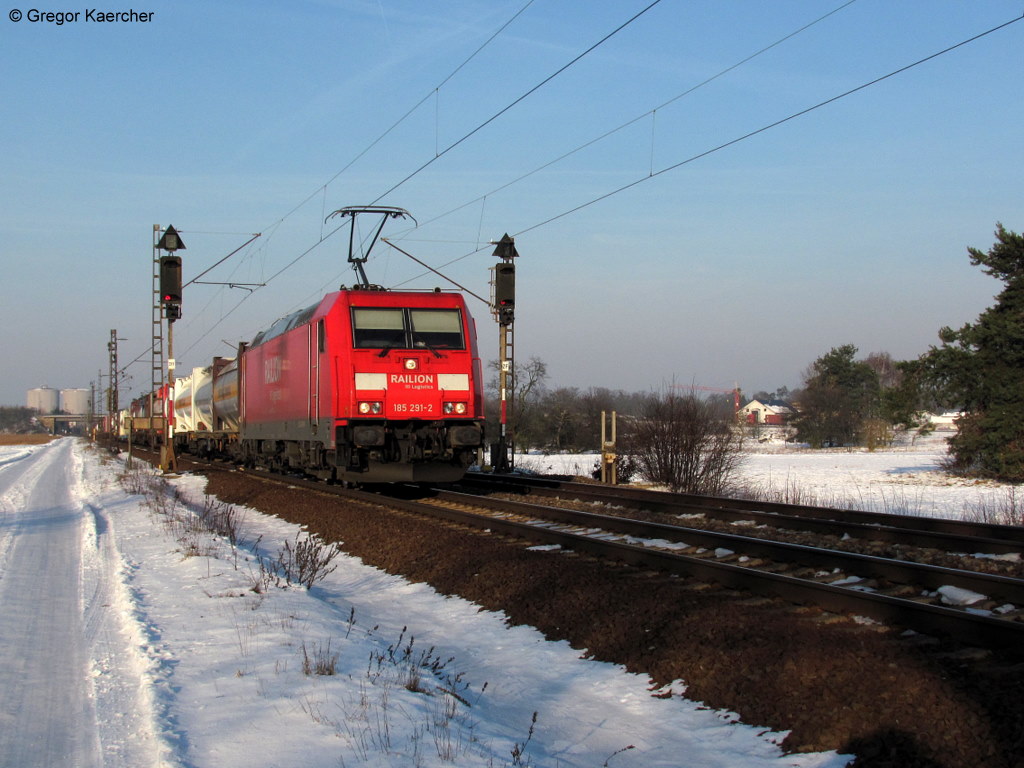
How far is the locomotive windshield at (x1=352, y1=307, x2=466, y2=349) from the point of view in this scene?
1561 centimetres

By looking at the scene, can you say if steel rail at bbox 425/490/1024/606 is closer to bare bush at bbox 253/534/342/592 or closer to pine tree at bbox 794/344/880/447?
bare bush at bbox 253/534/342/592

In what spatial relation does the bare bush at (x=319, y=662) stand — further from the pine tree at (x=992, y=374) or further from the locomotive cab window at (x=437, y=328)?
the pine tree at (x=992, y=374)

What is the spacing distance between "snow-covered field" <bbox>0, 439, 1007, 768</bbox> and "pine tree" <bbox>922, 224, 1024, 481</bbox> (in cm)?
2396

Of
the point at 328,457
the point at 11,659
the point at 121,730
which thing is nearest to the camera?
the point at 121,730

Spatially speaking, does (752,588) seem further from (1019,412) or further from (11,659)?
(1019,412)

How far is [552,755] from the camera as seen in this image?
5.05 meters

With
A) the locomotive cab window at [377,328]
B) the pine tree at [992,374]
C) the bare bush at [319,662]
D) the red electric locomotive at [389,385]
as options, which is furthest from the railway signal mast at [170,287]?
the pine tree at [992,374]

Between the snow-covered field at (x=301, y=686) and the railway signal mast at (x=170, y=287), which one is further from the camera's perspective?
the railway signal mast at (x=170, y=287)

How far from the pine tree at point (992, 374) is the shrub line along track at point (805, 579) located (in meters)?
20.1

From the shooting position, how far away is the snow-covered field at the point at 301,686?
15.5 feet

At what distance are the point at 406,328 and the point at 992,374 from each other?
20.9 m

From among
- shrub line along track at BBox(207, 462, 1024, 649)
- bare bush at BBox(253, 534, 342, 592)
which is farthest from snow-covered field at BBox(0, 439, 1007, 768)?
shrub line along track at BBox(207, 462, 1024, 649)

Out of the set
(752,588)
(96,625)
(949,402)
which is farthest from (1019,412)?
(96,625)

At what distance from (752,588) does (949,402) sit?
976 inches
